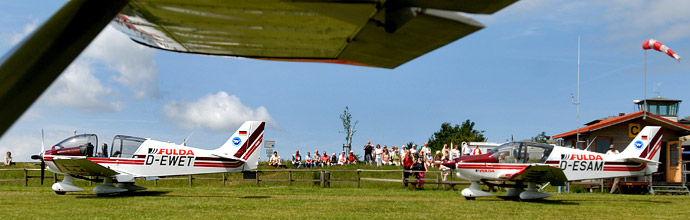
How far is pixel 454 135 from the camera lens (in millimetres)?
81438

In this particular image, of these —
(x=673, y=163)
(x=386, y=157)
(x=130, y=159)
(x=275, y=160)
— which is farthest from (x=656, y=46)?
(x=130, y=159)

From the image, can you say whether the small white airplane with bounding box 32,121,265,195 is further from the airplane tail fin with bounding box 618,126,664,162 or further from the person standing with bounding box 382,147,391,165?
the airplane tail fin with bounding box 618,126,664,162

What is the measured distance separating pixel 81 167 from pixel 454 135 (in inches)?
2723

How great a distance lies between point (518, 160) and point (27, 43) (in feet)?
53.0

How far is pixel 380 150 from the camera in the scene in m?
28.1

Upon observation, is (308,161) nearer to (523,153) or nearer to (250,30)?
(523,153)

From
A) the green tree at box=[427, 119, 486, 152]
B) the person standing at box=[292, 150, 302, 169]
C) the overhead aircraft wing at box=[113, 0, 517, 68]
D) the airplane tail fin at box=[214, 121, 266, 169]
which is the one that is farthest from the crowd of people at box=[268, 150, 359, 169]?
the green tree at box=[427, 119, 486, 152]

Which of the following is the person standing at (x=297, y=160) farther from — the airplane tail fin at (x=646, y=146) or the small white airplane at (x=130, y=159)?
the airplane tail fin at (x=646, y=146)

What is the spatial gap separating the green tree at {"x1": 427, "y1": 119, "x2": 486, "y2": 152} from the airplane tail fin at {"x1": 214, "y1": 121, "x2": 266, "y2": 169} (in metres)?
59.0

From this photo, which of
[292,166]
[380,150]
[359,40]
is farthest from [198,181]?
[359,40]

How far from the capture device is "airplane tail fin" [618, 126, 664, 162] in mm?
17703

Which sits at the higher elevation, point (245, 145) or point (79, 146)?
point (245, 145)

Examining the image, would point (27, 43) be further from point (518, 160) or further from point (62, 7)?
point (518, 160)

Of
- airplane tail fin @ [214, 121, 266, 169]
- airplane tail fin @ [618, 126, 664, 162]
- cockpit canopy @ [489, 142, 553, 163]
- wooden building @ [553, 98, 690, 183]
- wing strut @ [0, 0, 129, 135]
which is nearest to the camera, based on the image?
wing strut @ [0, 0, 129, 135]
